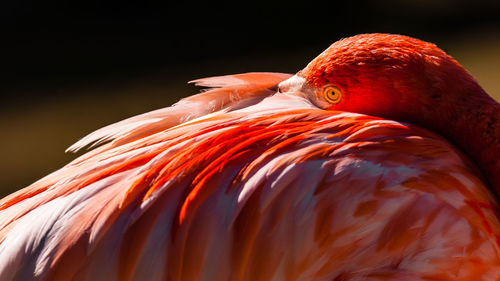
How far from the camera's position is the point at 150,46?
91.9 inches

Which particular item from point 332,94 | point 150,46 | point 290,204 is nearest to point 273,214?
point 290,204

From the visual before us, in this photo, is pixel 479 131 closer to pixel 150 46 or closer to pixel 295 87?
pixel 295 87

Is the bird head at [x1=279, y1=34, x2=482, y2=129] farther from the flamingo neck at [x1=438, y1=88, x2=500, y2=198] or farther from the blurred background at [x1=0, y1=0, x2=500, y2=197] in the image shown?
the blurred background at [x1=0, y1=0, x2=500, y2=197]

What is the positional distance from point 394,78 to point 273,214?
26 cm

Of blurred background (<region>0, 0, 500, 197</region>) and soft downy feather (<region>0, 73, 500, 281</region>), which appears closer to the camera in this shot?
soft downy feather (<region>0, 73, 500, 281</region>)

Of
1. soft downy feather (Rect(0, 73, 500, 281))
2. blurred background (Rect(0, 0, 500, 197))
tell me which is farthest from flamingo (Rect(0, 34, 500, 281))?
blurred background (Rect(0, 0, 500, 197))

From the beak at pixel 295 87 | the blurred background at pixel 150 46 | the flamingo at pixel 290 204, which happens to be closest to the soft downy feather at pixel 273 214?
the flamingo at pixel 290 204

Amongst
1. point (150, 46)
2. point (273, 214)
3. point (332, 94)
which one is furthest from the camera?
point (150, 46)

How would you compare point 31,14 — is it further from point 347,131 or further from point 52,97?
point 347,131

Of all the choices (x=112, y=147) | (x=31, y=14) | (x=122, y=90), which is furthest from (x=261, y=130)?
(x=31, y=14)

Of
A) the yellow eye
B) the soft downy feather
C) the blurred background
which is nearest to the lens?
the soft downy feather

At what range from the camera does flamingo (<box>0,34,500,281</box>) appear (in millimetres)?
773

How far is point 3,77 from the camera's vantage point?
2242 mm

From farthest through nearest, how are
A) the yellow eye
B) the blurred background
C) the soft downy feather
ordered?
the blurred background < the yellow eye < the soft downy feather
